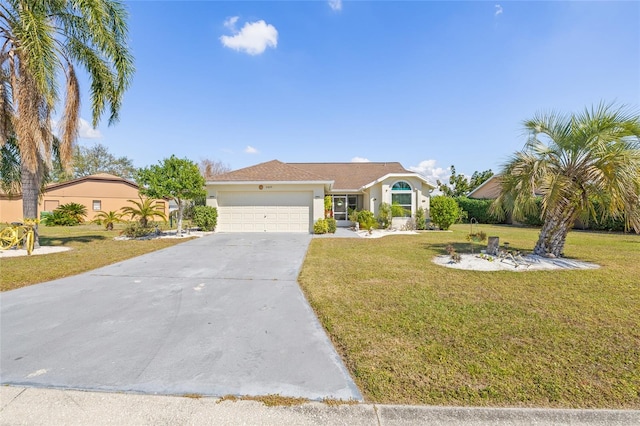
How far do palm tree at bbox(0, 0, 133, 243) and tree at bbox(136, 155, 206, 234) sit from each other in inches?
124

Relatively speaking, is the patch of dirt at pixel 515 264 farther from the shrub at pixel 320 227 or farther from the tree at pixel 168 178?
the tree at pixel 168 178

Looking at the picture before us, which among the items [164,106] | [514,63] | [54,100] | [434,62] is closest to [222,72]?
[164,106]

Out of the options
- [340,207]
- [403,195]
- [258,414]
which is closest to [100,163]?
[340,207]

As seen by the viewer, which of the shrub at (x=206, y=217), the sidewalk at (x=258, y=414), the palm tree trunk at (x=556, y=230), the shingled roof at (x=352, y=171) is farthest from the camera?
the shingled roof at (x=352, y=171)

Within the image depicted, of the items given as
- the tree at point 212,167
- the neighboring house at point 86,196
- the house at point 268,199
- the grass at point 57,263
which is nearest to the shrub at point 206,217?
the house at point 268,199

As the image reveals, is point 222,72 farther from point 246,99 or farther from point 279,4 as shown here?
point 279,4

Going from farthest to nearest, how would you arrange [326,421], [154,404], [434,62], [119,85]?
[434,62] → [119,85] → [154,404] → [326,421]

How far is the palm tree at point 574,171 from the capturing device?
6.93 metres

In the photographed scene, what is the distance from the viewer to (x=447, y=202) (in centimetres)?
1719

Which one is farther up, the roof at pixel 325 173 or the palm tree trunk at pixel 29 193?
the roof at pixel 325 173

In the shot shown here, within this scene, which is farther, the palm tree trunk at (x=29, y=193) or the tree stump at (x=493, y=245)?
the palm tree trunk at (x=29, y=193)

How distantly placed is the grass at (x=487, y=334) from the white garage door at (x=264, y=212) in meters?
9.86

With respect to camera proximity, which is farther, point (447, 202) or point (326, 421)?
point (447, 202)

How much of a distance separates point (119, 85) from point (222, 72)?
5174 millimetres
